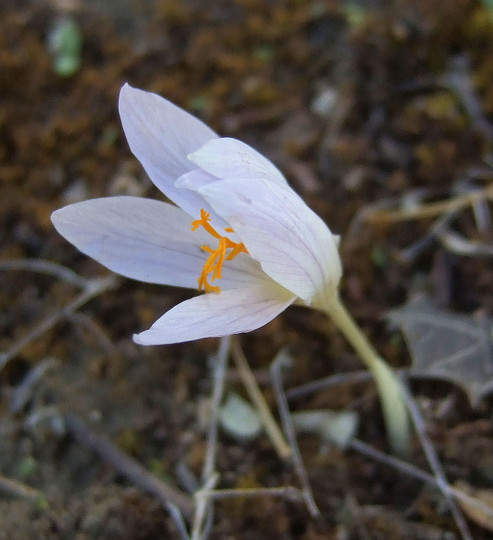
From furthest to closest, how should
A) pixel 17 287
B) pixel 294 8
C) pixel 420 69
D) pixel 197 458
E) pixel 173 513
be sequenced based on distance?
pixel 294 8, pixel 420 69, pixel 17 287, pixel 197 458, pixel 173 513

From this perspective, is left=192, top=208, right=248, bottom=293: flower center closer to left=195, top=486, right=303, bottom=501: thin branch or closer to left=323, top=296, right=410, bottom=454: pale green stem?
left=323, top=296, right=410, bottom=454: pale green stem

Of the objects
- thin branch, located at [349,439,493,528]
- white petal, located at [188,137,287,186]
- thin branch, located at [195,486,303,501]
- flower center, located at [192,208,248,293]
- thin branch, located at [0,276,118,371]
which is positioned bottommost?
thin branch, located at [349,439,493,528]

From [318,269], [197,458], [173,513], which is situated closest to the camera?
[318,269]

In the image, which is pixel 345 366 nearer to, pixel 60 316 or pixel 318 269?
pixel 318 269

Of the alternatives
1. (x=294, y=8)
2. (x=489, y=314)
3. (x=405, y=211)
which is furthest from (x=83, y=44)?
(x=489, y=314)

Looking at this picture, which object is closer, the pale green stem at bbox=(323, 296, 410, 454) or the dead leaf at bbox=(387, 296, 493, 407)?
the pale green stem at bbox=(323, 296, 410, 454)

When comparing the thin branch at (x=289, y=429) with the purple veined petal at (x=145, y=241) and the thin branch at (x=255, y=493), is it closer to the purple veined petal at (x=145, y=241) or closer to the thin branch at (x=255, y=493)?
the thin branch at (x=255, y=493)

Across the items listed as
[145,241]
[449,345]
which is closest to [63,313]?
[145,241]

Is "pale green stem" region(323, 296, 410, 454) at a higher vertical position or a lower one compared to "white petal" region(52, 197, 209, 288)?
lower

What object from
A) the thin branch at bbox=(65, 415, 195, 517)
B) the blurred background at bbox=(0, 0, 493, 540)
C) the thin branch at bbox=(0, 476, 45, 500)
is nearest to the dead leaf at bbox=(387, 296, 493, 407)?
the blurred background at bbox=(0, 0, 493, 540)
